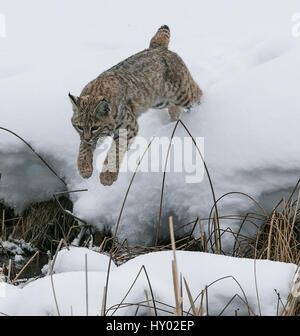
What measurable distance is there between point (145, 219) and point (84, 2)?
4.27 meters

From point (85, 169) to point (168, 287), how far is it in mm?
2029

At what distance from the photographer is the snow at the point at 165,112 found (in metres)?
4.24

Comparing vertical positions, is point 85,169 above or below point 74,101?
below

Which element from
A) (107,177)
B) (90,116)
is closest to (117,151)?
(107,177)

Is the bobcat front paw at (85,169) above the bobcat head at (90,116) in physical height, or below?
below

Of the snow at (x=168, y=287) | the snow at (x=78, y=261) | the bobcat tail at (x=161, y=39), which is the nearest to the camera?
the snow at (x=168, y=287)

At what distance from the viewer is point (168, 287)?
262 centimetres

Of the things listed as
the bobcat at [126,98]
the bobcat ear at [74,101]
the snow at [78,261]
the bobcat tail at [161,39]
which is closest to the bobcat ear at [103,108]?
the bobcat at [126,98]

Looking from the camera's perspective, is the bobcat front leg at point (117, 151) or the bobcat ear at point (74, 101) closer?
the bobcat ear at point (74, 101)

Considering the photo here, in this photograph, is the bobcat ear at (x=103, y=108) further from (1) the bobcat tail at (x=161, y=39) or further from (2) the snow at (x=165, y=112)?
(1) the bobcat tail at (x=161, y=39)

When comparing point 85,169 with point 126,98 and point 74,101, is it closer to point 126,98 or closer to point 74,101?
point 74,101

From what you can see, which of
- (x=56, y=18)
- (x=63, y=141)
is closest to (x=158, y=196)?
(x=63, y=141)

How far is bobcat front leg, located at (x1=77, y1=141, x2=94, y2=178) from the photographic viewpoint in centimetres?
450
